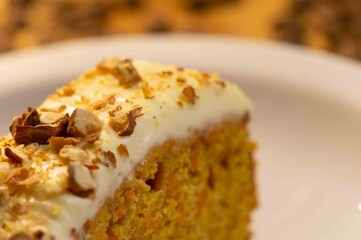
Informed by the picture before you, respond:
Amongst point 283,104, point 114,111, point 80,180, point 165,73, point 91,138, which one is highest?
point 283,104

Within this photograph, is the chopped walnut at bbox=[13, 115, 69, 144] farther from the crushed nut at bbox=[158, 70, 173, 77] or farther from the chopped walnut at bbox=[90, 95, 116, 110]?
the crushed nut at bbox=[158, 70, 173, 77]

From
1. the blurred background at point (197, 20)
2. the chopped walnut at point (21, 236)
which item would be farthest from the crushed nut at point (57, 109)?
the blurred background at point (197, 20)

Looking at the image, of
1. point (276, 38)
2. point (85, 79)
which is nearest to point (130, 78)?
point (85, 79)

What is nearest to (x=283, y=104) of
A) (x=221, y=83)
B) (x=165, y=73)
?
(x=221, y=83)

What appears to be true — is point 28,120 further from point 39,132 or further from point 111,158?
point 111,158

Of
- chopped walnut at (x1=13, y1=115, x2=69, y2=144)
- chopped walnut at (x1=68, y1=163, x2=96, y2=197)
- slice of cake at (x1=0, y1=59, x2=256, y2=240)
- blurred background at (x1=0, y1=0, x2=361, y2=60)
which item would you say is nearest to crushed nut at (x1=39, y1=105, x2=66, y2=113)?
slice of cake at (x1=0, y1=59, x2=256, y2=240)

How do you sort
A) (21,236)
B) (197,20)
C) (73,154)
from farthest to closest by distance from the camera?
(197,20)
(73,154)
(21,236)
